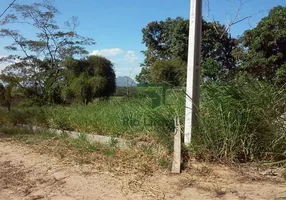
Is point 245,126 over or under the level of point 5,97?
under

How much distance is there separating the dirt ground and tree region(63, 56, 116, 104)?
7060 mm

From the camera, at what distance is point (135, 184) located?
317 centimetres

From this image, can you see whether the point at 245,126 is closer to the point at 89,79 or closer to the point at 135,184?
the point at 135,184

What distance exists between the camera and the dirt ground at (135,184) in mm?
2867

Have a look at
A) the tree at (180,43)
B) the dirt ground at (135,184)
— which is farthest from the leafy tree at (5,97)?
the tree at (180,43)

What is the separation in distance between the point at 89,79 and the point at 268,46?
9.50m

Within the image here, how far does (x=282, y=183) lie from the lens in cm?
307

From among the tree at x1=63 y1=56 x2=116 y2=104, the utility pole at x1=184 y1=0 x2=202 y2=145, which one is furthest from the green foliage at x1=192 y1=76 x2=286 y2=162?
the tree at x1=63 y1=56 x2=116 y2=104

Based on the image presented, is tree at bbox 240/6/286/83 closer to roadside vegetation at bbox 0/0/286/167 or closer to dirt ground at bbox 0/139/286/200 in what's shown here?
roadside vegetation at bbox 0/0/286/167

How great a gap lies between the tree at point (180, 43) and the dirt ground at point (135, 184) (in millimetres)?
12115

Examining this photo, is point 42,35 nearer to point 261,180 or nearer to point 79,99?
point 79,99

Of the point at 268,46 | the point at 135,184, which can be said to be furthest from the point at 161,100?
the point at 268,46

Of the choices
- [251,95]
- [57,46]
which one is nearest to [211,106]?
[251,95]

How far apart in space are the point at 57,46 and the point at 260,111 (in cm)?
1231
